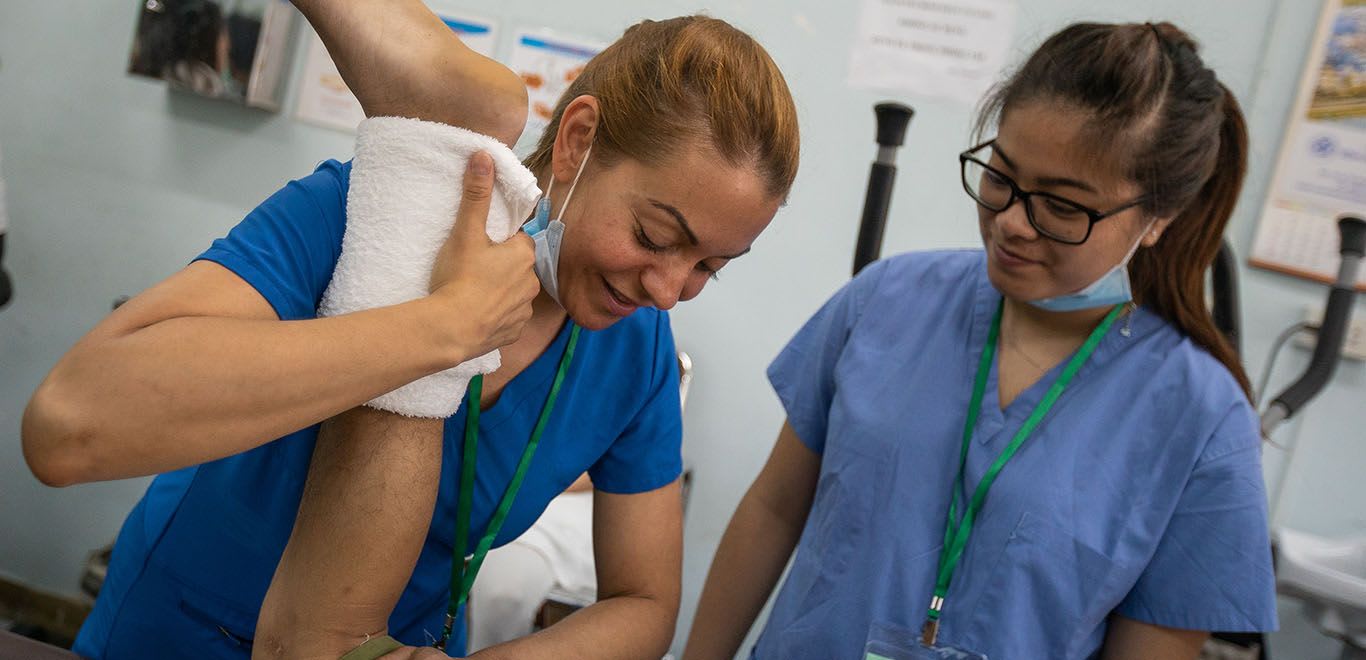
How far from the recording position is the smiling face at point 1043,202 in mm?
1143

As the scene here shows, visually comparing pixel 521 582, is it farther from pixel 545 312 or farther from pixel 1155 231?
pixel 1155 231

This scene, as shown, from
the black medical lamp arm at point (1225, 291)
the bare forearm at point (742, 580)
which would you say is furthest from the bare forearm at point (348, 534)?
the black medical lamp arm at point (1225, 291)

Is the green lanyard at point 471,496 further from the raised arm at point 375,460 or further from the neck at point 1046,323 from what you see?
the neck at point 1046,323

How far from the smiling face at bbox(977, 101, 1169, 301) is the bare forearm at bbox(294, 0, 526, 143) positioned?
64 cm

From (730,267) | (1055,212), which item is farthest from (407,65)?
(730,267)

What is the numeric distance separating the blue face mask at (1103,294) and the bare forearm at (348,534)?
78cm

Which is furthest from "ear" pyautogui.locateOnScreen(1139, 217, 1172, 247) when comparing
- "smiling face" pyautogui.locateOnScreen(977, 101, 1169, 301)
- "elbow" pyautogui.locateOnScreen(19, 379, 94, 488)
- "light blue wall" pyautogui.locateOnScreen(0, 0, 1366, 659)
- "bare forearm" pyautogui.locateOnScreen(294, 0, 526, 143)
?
"light blue wall" pyautogui.locateOnScreen(0, 0, 1366, 659)

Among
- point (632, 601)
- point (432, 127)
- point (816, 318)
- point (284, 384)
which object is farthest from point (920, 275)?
point (284, 384)

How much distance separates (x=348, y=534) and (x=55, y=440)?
0.25 metres

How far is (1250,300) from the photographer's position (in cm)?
235

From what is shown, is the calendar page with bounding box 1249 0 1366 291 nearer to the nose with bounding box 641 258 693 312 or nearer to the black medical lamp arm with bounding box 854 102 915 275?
the black medical lamp arm with bounding box 854 102 915 275

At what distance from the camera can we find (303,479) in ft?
3.24

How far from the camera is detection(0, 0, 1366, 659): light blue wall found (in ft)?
7.63

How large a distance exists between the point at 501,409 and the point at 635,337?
0.61 feet
